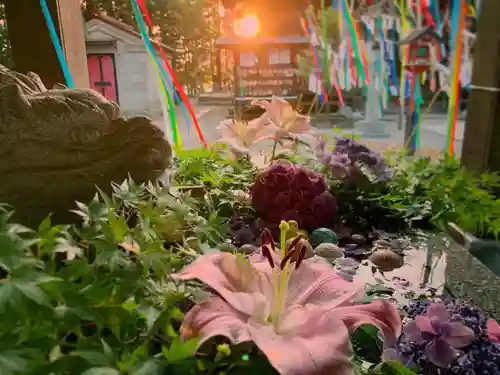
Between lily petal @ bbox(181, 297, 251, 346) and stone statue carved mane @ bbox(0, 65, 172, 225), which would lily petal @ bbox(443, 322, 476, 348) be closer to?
lily petal @ bbox(181, 297, 251, 346)

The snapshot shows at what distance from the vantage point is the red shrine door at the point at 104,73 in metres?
1.91

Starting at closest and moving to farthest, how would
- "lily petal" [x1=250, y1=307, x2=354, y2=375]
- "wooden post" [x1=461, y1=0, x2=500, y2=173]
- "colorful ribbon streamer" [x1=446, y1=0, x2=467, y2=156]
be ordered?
"lily petal" [x1=250, y1=307, x2=354, y2=375] < "wooden post" [x1=461, y1=0, x2=500, y2=173] < "colorful ribbon streamer" [x1=446, y1=0, x2=467, y2=156]

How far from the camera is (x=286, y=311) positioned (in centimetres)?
56

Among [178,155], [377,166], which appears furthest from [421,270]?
[178,155]

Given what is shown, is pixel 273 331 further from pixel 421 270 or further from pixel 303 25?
pixel 303 25

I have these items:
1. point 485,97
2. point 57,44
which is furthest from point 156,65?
point 485,97

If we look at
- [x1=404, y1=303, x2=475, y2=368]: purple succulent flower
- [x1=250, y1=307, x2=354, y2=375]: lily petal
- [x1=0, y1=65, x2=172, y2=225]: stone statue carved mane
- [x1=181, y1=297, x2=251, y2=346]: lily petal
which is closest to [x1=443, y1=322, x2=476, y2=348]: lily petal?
[x1=404, y1=303, x2=475, y2=368]: purple succulent flower

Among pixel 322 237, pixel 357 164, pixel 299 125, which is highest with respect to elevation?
pixel 299 125

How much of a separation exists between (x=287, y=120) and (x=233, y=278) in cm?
70

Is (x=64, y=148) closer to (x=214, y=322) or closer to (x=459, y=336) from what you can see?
(x=214, y=322)

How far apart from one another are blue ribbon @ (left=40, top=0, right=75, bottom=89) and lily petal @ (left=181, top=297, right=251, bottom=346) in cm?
117

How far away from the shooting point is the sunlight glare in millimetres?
1979

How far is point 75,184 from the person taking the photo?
0.94m

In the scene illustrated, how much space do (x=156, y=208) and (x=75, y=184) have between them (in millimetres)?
262
